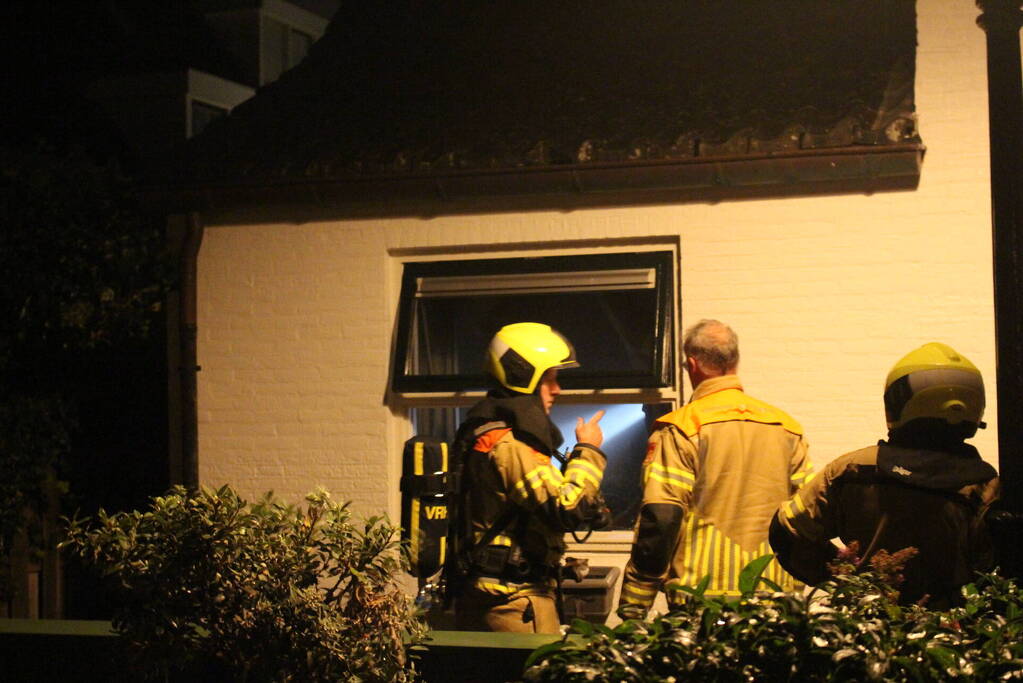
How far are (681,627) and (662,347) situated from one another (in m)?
3.93

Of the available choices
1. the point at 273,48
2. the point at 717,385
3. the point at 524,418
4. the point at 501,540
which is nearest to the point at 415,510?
the point at 501,540

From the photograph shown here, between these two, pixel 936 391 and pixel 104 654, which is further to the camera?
pixel 104 654

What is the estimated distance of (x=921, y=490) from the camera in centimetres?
420

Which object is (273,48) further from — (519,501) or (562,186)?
(519,501)

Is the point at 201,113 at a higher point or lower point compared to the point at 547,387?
higher

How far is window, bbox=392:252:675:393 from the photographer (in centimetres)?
→ 732

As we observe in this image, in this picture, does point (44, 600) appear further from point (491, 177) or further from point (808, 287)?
point (808, 287)

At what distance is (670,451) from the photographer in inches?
192

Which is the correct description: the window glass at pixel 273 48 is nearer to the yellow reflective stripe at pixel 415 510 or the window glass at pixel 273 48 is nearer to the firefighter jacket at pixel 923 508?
the yellow reflective stripe at pixel 415 510

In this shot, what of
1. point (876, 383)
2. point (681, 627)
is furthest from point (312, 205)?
point (681, 627)

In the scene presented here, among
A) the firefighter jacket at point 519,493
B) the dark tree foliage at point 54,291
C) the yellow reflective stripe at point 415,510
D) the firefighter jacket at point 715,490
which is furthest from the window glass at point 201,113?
the firefighter jacket at point 715,490

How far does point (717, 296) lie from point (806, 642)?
4043 millimetres

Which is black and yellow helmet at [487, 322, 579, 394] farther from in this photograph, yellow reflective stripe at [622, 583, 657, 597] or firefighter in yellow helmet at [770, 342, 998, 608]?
firefighter in yellow helmet at [770, 342, 998, 608]

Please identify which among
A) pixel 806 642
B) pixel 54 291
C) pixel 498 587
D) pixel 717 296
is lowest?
pixel 498 587
